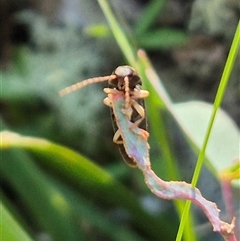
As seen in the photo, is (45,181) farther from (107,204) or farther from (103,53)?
(103,53)

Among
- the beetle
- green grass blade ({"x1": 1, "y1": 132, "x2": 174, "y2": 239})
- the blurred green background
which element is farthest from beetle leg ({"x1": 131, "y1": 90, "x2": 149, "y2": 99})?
the blurred green background

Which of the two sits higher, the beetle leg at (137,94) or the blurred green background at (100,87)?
the blurred green background at (100,87)

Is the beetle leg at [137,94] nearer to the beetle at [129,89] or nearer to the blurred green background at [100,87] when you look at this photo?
the beetle at [129,89]

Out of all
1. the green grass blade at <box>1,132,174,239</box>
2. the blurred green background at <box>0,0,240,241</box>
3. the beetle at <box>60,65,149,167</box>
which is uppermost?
the blurred green background at <box>0,0,240,241</box>

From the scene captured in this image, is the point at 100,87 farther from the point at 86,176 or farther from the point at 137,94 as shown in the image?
the point at 137,94

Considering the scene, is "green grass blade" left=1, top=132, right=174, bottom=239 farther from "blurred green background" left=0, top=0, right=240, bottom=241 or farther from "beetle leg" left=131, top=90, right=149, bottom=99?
"beetle leg" left=131, top=90, right=149, bottom=99

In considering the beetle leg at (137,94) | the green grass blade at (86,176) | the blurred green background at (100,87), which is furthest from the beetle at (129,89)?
the blurred green background at (100,87)

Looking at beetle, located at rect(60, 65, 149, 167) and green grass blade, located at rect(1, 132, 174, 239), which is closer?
beetle, located at rect(60, 65, 149, 167)

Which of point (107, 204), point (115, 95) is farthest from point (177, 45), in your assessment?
point (115, 95)
